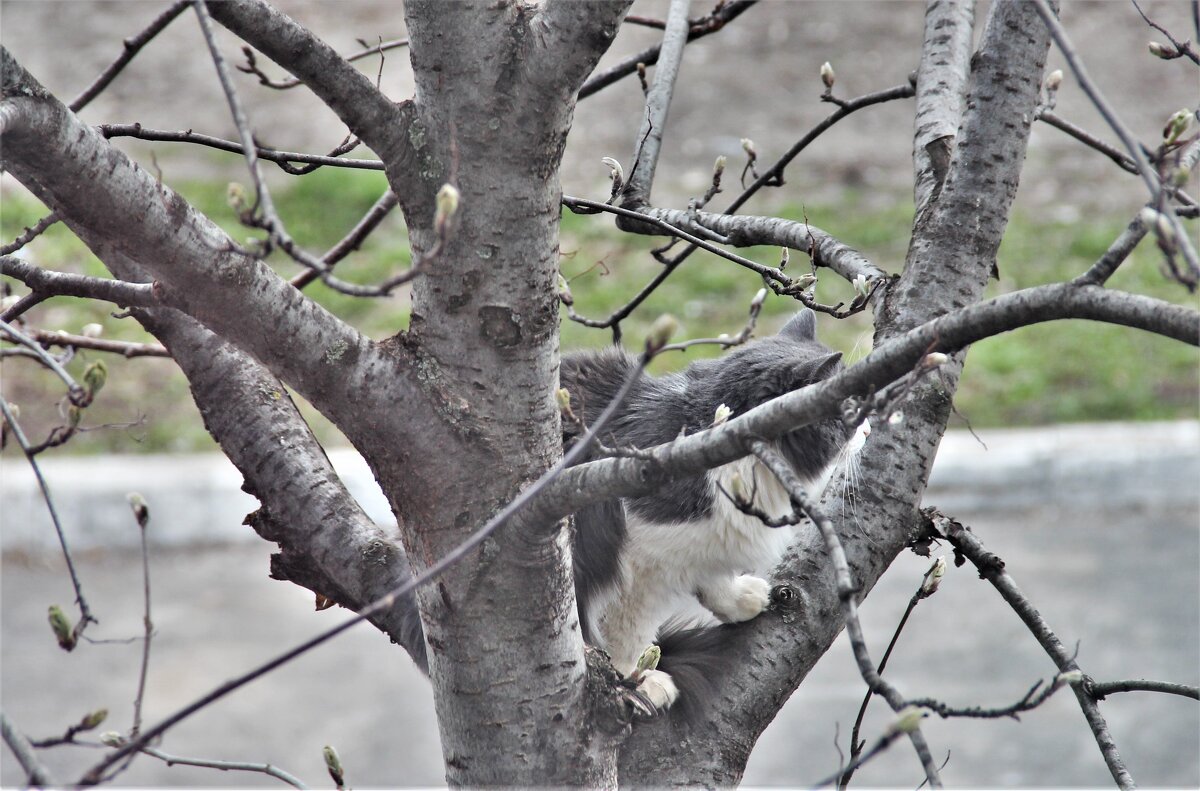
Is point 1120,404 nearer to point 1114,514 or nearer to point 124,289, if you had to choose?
point 1114,514

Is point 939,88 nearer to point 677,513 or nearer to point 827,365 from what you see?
point 827,365

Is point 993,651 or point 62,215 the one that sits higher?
point 993,651

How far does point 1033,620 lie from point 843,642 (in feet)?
8.36

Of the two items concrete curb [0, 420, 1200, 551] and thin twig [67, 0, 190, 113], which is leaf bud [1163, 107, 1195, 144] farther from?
concrete curb [0, 420, 1200, 551]

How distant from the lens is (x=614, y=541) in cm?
190

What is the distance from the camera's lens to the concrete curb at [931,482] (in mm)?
4078

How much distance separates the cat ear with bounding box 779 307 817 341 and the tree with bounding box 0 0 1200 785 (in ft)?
2.46

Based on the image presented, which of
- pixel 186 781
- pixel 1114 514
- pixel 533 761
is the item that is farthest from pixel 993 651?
pixel 533 761

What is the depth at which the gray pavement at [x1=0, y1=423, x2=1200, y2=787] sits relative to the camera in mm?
3248

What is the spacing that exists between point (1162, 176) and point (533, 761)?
86 cm

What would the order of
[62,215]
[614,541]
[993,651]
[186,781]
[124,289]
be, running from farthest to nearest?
[993,651] < [186,781] < [614,541] < [124,289] < [62,215]

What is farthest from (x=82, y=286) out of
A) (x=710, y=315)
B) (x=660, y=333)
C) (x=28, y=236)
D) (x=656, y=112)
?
(x=710, y=315)

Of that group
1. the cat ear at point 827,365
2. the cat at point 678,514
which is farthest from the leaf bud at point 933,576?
the cat ear at point 827,365

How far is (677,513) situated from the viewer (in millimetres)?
1903
